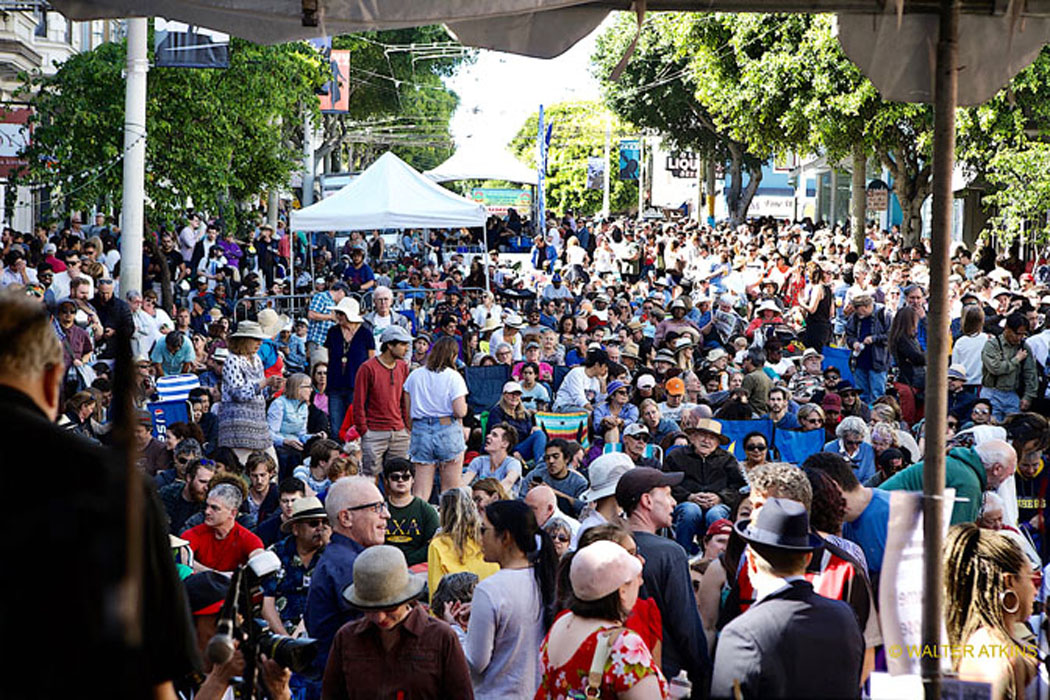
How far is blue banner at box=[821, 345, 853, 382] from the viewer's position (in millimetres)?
17188

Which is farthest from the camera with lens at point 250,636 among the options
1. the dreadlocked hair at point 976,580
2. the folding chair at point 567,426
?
the folding chair at point 567,426

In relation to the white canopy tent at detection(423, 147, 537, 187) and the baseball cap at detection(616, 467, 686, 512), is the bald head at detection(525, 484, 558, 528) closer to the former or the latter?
the baseball cap at detection(616, 467, 686, 512)

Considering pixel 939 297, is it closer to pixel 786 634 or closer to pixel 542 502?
pixel 786 634

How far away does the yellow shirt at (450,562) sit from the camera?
7.94m

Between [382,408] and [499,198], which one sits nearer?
[382,408]

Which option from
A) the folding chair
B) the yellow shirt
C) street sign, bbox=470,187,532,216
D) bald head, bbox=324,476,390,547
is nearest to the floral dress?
bald head, bbox=324,476,390,547

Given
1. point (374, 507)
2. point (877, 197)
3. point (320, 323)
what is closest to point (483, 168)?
point (877, 197)

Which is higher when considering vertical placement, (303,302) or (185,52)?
(185,52)

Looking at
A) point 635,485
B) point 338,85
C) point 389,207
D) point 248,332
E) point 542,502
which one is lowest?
point 542,502

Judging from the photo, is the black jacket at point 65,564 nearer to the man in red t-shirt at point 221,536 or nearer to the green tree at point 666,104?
the man in red t-shirt at point 221,536

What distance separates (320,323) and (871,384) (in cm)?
665

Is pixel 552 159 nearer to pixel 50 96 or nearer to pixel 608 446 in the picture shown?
pixel 50 96

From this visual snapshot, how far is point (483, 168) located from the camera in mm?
32000

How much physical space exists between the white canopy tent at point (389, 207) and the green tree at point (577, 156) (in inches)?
3407
